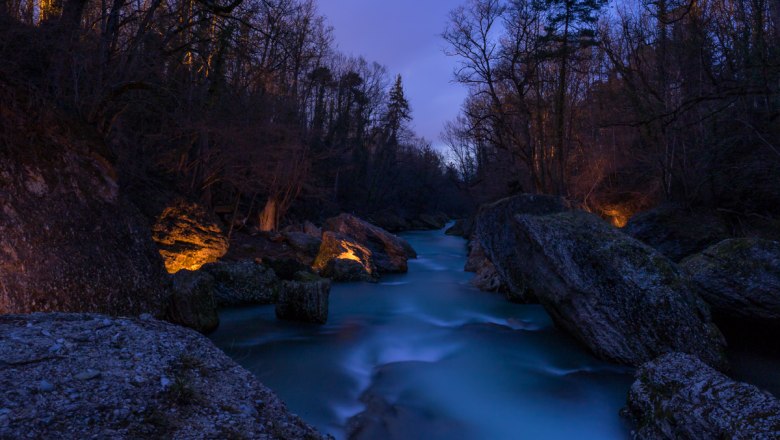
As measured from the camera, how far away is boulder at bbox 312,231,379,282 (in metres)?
12.8

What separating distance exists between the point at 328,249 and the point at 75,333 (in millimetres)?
10693

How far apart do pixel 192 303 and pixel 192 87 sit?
27.0 feet

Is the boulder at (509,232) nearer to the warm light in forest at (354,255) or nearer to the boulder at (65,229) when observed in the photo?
the warm light in forest at (354,255)

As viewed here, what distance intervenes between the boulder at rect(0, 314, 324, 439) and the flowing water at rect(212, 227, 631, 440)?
1.79m

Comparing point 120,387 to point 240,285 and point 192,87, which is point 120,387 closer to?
point 240,285

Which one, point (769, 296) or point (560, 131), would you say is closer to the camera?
point (769, 296)

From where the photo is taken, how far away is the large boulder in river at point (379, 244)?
15.1 metres

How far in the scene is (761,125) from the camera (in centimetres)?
973

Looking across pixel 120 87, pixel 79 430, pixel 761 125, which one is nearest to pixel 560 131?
pixel 761 125

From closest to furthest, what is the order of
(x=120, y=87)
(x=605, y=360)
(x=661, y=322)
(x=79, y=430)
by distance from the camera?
1. (x=79, y=430)
2. (x=661, y=322)
3. (x=605, y=360)
4. (x=120, y=87)

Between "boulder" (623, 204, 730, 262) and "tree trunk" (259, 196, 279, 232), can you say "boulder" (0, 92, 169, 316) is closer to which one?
"boulder" (623, 204, 730, 262)

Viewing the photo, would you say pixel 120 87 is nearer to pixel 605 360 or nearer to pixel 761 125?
pixel 605 360

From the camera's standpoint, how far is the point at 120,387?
245cm

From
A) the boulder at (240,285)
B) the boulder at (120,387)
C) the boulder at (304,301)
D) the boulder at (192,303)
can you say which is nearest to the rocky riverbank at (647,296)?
the boulder at (120,387)
